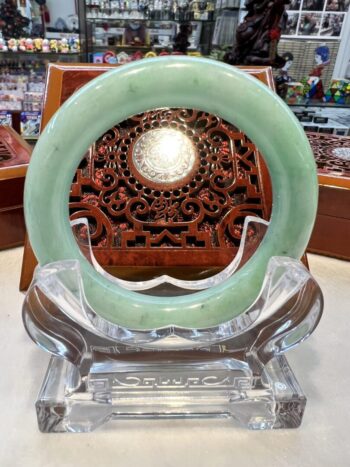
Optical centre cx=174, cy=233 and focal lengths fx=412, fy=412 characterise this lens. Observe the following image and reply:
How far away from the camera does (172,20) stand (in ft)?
5.22

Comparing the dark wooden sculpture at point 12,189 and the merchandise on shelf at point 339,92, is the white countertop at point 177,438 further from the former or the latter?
the merchandise on shelf at point 339,92

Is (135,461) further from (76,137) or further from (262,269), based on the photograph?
(76,137)

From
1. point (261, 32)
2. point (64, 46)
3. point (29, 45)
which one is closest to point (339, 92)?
point (261, 32)

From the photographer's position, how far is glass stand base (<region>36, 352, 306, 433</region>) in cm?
52

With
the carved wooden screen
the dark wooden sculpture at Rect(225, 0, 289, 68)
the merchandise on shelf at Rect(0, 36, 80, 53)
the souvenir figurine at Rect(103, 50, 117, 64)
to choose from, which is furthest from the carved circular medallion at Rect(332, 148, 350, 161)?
the merchandise on shelf at Rect(0, 36, 80, 53)

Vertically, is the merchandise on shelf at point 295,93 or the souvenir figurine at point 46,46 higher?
the souvenir figurine at point 46,46

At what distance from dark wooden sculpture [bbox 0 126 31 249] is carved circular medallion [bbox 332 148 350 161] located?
701mm

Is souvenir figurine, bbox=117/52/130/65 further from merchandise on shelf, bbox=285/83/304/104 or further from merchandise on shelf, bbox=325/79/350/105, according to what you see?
merchandise on shelf, bbox=325/79/350/105

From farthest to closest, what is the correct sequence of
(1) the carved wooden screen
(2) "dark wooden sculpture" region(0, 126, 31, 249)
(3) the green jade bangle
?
(2) "dark wooden sculpture" region(0, 126, 31, 249) < (1) the carved wooden screen < (3) the green jade bangle

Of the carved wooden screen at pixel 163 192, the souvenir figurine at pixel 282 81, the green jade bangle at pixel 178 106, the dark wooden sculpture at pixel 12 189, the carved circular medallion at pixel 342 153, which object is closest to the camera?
the green jade bangle at pixel 178 106

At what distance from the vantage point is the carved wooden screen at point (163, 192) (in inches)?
28.7

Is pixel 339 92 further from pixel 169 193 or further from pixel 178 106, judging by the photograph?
pixel 178 106

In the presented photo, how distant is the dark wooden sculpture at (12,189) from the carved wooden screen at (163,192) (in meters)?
0.14

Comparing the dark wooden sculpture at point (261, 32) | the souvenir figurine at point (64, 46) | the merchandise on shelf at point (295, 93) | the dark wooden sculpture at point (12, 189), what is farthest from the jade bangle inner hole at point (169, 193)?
the souvenir figurine at point (64, 46)
